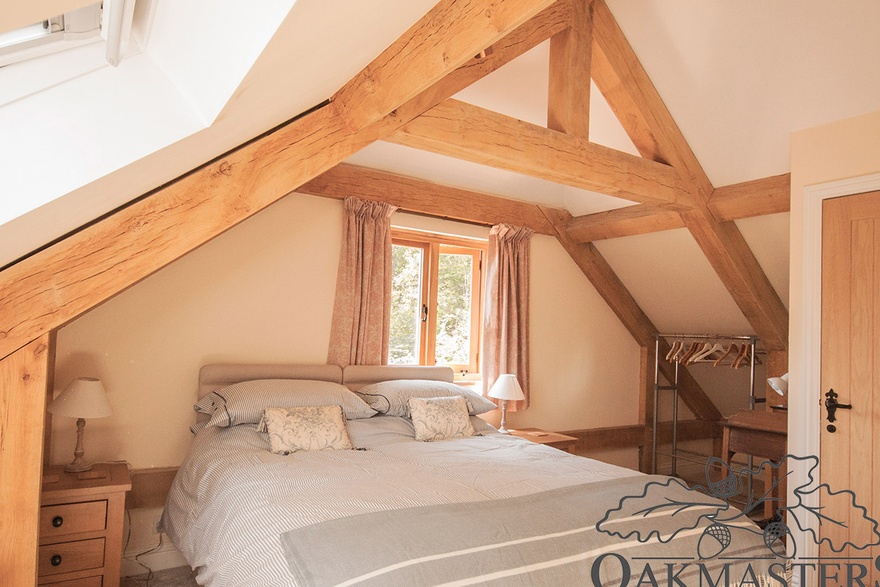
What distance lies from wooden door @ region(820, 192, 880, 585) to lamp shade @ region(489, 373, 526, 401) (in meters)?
1.88

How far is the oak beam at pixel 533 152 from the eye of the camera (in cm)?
262

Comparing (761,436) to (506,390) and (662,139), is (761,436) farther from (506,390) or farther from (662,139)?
(662,139)

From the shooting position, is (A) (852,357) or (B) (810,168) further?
(B) (810,168)

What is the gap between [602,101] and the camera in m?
3.98

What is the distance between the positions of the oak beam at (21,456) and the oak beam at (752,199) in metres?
3.71

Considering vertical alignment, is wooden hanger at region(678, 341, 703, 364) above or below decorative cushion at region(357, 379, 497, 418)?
above

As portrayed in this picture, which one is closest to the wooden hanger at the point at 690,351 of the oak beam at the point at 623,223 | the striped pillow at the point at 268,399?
the oak beam at the point at 623,223

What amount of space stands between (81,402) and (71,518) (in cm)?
51

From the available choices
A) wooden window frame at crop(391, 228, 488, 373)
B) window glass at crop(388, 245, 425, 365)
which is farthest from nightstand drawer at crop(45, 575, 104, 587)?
wooden window frame at crop(391, 228, 488, 373)

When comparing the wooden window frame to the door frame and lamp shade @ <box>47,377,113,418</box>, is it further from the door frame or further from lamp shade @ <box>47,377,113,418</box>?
the door frame

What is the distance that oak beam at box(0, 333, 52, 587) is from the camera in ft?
6.04

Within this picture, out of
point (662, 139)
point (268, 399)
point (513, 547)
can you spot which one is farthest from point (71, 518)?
point (662, 139)

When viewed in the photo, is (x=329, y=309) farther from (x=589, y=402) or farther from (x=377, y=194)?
(x=589, y=402)

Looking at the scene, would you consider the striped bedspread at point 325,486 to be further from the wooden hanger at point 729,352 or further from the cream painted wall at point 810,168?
the wooden hanger at point 729,352
